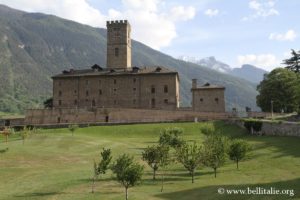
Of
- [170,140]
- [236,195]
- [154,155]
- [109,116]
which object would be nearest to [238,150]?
[154,155]

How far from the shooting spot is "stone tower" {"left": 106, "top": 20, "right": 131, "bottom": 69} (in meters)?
104

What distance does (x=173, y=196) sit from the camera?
27484 millimetres

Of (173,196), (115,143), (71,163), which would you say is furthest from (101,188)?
(115,143)

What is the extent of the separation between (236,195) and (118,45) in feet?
277

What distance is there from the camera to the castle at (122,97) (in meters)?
84.2

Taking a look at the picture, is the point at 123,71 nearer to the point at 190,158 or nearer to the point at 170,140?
the point at 170,140

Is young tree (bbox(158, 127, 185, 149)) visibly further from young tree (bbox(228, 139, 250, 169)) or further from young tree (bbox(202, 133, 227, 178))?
young tree (bbox(202, 133, 227, 178))

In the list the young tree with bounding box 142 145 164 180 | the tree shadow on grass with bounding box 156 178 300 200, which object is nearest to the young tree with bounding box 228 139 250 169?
the young tree with bounding box 142 145 164 180

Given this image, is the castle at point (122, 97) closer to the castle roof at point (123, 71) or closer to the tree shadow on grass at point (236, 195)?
the castle roof at point (123, 71)

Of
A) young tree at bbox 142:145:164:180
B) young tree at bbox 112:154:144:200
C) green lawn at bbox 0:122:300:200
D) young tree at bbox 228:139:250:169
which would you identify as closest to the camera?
young tree at bbox 112:154:144:200

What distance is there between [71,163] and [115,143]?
1479 centimetres

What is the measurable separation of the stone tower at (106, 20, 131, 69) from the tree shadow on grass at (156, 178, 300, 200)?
76.9 meters

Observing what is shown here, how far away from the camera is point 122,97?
307 feet

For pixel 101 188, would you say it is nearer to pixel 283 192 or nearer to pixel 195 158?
pixel 195 158
